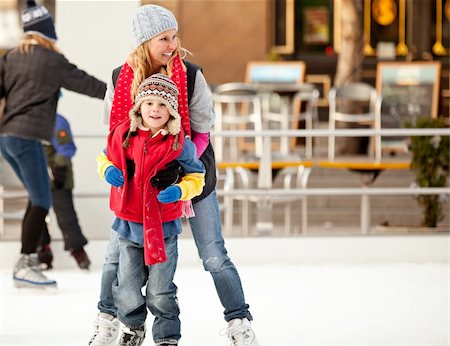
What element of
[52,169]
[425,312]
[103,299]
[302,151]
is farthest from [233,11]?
[103,299]

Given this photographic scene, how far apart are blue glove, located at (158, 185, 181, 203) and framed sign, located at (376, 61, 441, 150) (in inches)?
376

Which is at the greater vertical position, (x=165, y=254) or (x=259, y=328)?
(x=165, y=254)

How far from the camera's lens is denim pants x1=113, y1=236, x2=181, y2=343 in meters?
5.00

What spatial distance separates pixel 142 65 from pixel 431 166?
530 centimetres

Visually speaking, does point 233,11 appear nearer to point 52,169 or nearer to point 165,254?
point 52,169

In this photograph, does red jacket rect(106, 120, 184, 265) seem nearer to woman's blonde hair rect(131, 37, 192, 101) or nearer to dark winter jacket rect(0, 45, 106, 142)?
woman's blonde hair rect(131, 37, 192, 101)

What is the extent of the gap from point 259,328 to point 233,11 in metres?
15.1

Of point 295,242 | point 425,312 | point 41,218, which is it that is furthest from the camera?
point 295,242

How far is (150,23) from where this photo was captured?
4941mm

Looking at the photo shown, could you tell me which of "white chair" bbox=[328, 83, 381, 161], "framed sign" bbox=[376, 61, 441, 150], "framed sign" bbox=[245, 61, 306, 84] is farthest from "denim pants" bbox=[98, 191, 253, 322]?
"framed sign" bbox=[245, 61, 306, 84]

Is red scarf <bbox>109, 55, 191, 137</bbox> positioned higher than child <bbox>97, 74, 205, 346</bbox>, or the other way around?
red scarf <bbox>109, 55, 191, 137</bbox>

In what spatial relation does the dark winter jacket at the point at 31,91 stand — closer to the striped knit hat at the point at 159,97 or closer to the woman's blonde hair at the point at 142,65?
the woman's blonde hair at the point at 142,65

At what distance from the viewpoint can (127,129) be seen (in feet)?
16.0

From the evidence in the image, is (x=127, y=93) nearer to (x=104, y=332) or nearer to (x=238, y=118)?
(x=104, y=332)
